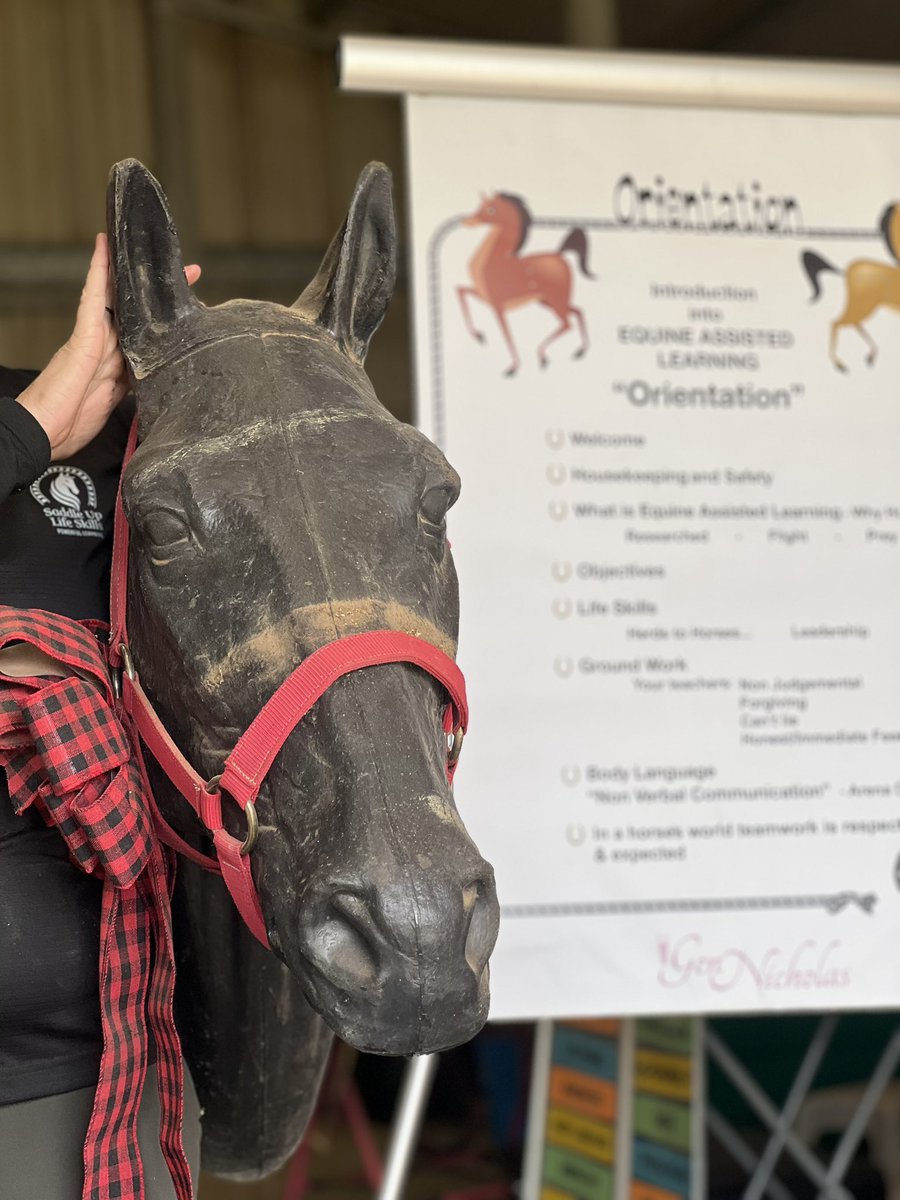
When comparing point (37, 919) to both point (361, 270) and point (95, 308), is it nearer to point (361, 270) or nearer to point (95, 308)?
point (95, 308)

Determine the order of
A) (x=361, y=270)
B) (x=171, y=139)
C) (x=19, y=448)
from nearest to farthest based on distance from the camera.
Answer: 1. (x=19, y=448)
2. (x=361, y=270)
3. (x=171, y=139)

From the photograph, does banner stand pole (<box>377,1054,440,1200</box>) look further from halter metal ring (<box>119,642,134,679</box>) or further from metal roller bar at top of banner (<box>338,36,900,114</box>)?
metal roller bar at top of banner (<box>338,36,900,114</box>)

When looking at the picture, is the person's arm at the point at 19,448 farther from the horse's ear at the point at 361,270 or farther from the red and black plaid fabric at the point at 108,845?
the horse's ear at the point at 361,270

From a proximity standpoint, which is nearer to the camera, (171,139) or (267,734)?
(267,734)

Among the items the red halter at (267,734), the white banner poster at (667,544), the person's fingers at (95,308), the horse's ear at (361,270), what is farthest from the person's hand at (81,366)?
the white banner poster at (667,544)

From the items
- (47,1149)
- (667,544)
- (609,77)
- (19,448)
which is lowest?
(47,1149)

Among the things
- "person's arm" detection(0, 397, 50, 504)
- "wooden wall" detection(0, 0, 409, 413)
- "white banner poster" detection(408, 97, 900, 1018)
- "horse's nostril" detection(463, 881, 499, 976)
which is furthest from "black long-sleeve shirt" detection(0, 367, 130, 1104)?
"wooden wall" detection(0, 0, 409, 413)

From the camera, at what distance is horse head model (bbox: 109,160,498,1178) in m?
0.76

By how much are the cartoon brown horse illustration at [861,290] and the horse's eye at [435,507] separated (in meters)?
1.29

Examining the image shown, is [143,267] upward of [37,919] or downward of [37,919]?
upward

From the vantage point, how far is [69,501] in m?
1.13

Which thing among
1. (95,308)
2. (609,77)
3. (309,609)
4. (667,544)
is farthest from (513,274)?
(309,609)

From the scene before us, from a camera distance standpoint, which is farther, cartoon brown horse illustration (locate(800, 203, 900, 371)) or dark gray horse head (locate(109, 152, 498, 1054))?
cartoon brown horse illustration (locate(800, 203, 900, 371))

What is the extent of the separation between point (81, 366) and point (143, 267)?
10 cm
